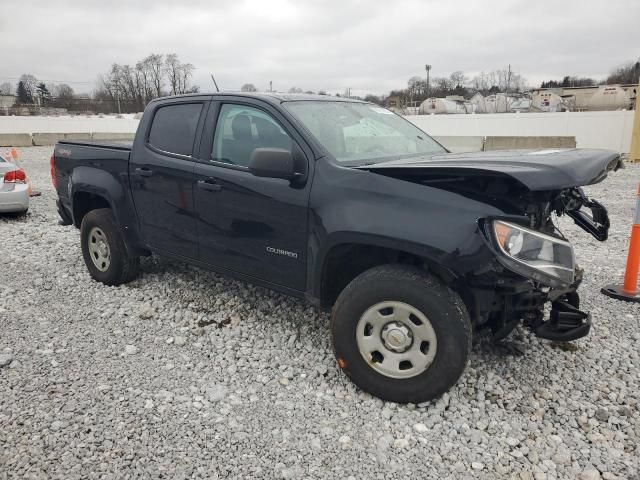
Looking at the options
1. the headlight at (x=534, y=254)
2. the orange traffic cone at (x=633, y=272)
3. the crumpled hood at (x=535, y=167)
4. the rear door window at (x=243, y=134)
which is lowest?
the orange traffic cone at (x=633, y=272)

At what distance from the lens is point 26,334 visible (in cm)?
396

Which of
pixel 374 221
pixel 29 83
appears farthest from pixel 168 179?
pixel 29 83

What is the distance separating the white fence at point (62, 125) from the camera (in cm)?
3184

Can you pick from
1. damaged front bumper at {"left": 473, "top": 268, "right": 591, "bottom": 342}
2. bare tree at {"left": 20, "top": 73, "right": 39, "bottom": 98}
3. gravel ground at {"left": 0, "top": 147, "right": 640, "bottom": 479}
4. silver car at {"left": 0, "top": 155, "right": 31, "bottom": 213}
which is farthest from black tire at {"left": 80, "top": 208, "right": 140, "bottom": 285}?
bare tree at {"left": 20, "top": 73, "right": 39, "bottom": 98}

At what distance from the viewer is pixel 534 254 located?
2.69 meters

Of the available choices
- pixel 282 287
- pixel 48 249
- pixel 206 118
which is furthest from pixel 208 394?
pixel 48 249

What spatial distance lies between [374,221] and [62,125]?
36.1 m

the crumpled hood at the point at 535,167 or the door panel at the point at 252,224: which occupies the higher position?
the crumpled hood at the point at 535,167

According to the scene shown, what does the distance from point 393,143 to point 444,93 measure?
2167 inches

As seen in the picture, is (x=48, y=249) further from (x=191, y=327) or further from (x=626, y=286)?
(x=626, y=286)

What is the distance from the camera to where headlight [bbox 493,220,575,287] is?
8.61ft

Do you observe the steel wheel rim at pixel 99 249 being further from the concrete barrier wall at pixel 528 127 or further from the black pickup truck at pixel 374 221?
the concrete barrier wall at pixel 528 127

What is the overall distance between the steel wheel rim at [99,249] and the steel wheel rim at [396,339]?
2995 mm

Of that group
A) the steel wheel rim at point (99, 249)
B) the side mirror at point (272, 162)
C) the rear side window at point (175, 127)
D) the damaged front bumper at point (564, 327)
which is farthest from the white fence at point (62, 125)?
the damaged front bumper at point (564, 327)
